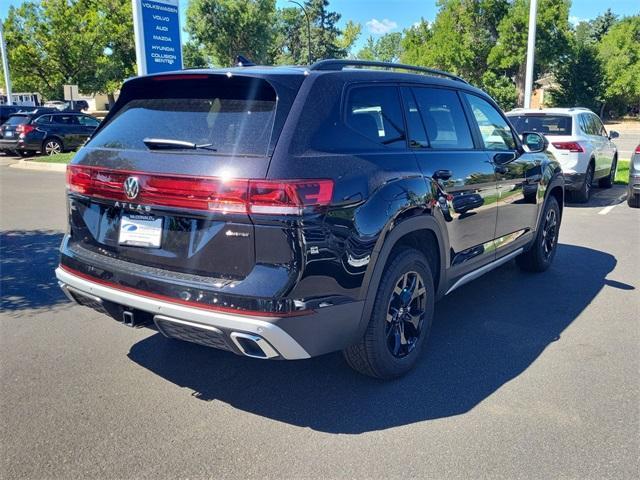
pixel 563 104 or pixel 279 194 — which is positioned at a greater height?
pixel 563 104

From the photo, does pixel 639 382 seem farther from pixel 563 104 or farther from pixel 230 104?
pixel 563 104

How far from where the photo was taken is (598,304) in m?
4.90

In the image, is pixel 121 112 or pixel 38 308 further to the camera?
pixel 38 308

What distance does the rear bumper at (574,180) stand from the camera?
9.84 meters

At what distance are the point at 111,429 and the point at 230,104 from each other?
5.92 ft

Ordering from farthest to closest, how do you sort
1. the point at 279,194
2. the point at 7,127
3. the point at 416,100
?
the point at 7,127
the point at 416,100
the point at 279,194

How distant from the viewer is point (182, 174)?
2.74 meters

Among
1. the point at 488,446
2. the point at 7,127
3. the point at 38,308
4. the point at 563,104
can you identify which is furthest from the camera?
the point at 563,104

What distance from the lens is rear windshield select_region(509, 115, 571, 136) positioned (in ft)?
32.7

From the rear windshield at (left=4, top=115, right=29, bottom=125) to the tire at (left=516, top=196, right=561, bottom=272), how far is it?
18.5m

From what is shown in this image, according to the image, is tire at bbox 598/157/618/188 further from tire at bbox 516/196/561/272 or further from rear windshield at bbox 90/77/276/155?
rear windshield at bbox 90/77/276/155

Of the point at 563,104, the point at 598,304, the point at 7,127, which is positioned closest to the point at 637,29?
the point at 563,104

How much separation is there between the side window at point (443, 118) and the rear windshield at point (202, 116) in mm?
1364

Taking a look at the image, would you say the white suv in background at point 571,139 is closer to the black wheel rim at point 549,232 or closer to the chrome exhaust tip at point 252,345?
the black wheel rim at point 549,232
